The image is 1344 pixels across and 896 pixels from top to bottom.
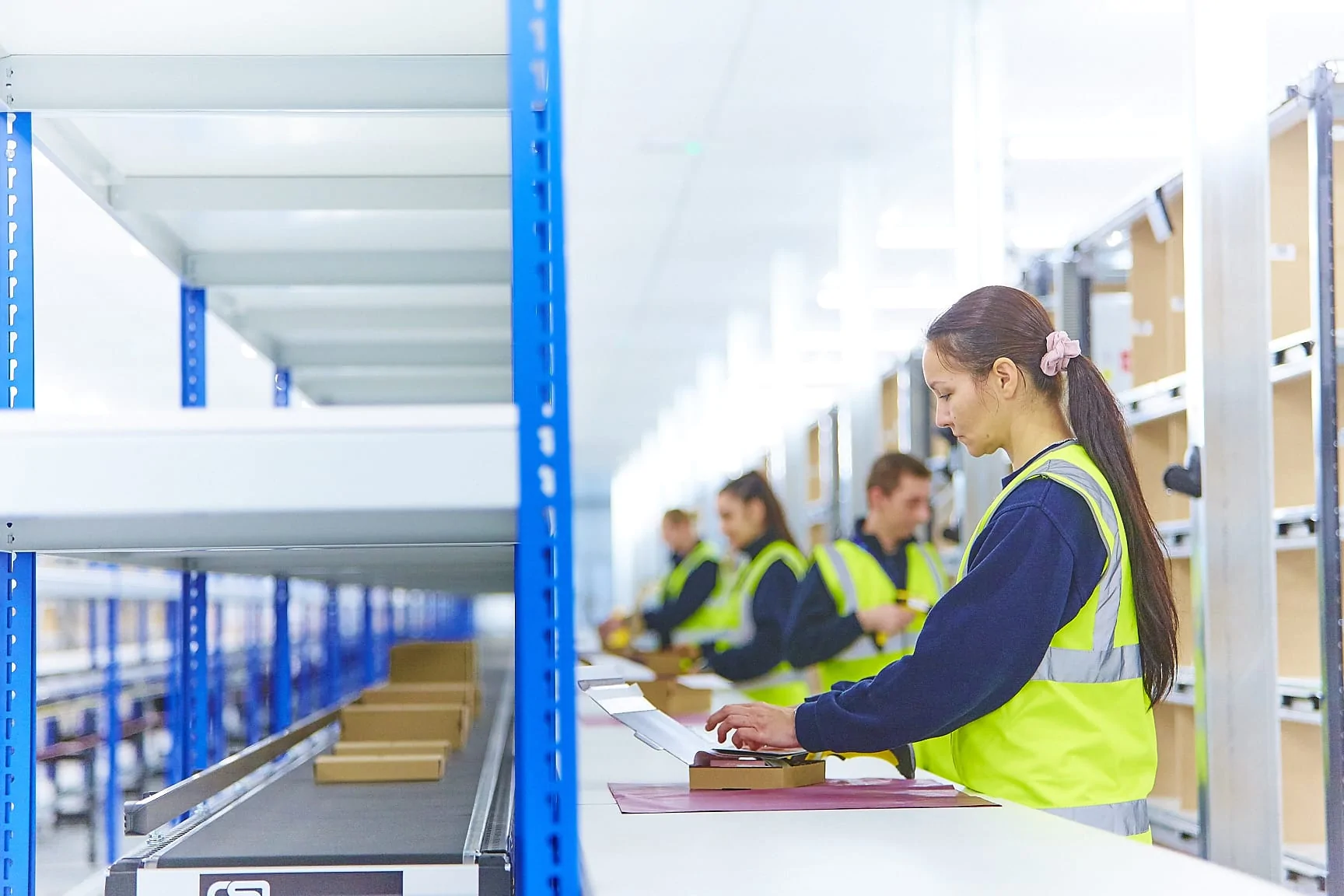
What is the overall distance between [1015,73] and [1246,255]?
11.2 feet

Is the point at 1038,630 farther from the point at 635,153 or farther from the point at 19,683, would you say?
the point at 635,153

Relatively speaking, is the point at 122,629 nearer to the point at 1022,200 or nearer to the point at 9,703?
the point at 1022,200

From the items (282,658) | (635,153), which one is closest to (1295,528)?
(282,658)

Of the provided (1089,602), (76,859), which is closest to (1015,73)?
(1089,602)

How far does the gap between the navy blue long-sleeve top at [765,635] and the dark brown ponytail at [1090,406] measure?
2833 mm

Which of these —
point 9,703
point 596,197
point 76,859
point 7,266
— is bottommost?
point 76,859

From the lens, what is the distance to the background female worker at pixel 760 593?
4785 mm

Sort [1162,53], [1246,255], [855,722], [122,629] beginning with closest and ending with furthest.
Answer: [855,722]
[1246,255]
[1162,53]
[122,629]

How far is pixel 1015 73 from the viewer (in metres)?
6.30

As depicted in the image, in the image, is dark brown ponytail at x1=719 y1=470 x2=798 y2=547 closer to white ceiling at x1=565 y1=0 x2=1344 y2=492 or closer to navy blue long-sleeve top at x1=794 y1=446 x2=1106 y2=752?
white ceiling at x1=565 y1=0 x2=1344 y2=492

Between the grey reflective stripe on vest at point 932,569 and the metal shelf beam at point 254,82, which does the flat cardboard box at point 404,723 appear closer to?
the metal shelf beam at point 254,82

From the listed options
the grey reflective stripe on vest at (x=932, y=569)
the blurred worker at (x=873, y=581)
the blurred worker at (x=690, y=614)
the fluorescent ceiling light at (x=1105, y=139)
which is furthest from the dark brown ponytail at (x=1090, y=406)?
the fluorescent ceiling light at (x=1105, y=139)

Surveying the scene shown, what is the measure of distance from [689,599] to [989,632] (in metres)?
5.09

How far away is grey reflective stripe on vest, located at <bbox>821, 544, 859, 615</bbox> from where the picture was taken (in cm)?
444
